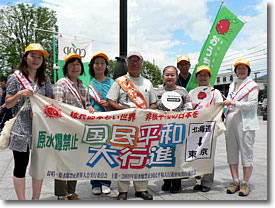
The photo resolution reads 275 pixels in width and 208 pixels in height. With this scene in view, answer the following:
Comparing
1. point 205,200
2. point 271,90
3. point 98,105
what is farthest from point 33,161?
point 271,90

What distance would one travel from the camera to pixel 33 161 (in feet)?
10.2

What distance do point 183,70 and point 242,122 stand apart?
1.32 metres

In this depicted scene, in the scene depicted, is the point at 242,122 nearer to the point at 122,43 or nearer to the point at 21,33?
the point at 122,43

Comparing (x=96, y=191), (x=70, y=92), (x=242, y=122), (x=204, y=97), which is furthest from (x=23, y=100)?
(x=242, y=122)

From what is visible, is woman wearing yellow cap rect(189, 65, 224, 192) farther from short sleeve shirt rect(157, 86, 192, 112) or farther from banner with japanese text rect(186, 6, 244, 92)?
banner with japanese text rect(186, 6, 244, 92)

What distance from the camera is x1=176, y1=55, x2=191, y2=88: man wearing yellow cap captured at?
4248 millimetres

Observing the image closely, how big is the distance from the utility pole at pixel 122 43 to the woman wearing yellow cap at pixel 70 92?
3.45ft

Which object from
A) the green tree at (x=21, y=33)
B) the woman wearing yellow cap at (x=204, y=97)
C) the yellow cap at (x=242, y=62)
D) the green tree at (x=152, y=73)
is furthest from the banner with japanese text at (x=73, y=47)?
the green tree at (x=152, y=73)

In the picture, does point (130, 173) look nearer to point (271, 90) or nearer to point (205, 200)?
point (205, 200)

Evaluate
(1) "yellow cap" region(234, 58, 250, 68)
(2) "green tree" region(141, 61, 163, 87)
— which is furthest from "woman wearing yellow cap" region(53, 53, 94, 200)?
(2) "green tree" region(141, 61, 163, 87)

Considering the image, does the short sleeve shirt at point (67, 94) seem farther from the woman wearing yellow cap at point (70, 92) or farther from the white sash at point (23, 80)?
the white sash at point (23, 80)

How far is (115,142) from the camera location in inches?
130

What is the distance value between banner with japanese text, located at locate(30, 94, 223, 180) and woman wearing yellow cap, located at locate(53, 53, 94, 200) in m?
0.11

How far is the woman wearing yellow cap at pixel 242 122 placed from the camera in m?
3.60
